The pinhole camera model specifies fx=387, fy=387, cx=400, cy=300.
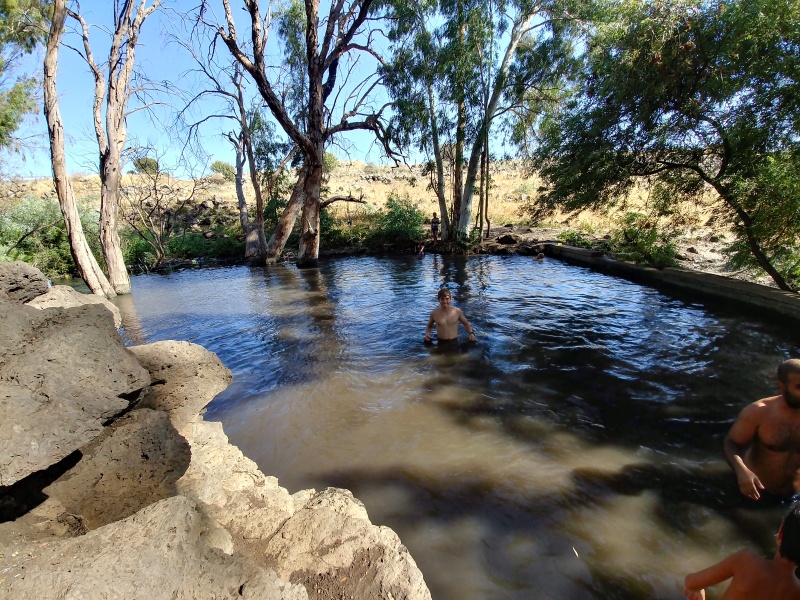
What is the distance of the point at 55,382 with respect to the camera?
2012mm

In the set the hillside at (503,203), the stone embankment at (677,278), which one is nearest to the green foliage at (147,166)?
the hillside at (503,203)

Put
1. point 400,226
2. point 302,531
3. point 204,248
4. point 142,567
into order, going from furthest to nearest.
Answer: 1. point 204,248
2. point 400,226
3. point 302,531
4. point 142,567

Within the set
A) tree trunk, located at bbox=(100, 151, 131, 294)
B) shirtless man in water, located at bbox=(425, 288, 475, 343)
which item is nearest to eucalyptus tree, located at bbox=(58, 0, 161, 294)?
tree trunk, located at bbox=(100, 151, 131, 294)

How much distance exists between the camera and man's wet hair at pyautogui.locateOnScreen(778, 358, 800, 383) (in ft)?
8.82

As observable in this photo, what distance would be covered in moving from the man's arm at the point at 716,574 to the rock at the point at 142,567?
6.46ft

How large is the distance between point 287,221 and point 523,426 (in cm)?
1625

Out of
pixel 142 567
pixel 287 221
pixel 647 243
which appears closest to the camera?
pixel 142 567

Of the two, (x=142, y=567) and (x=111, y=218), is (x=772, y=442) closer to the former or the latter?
(x=142, y=567)

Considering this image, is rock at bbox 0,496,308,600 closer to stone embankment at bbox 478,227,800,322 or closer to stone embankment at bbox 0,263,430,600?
stone embankment at bbox 0,263,430,600

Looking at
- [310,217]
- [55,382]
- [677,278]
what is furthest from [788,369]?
[310,217]

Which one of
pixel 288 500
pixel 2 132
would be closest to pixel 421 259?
pixel 288 500

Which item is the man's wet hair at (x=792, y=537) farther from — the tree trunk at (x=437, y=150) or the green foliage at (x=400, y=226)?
the green foliage at (x=400, y=226)

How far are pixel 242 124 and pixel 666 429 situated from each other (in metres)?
22.5

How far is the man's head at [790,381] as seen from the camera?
2.69m
